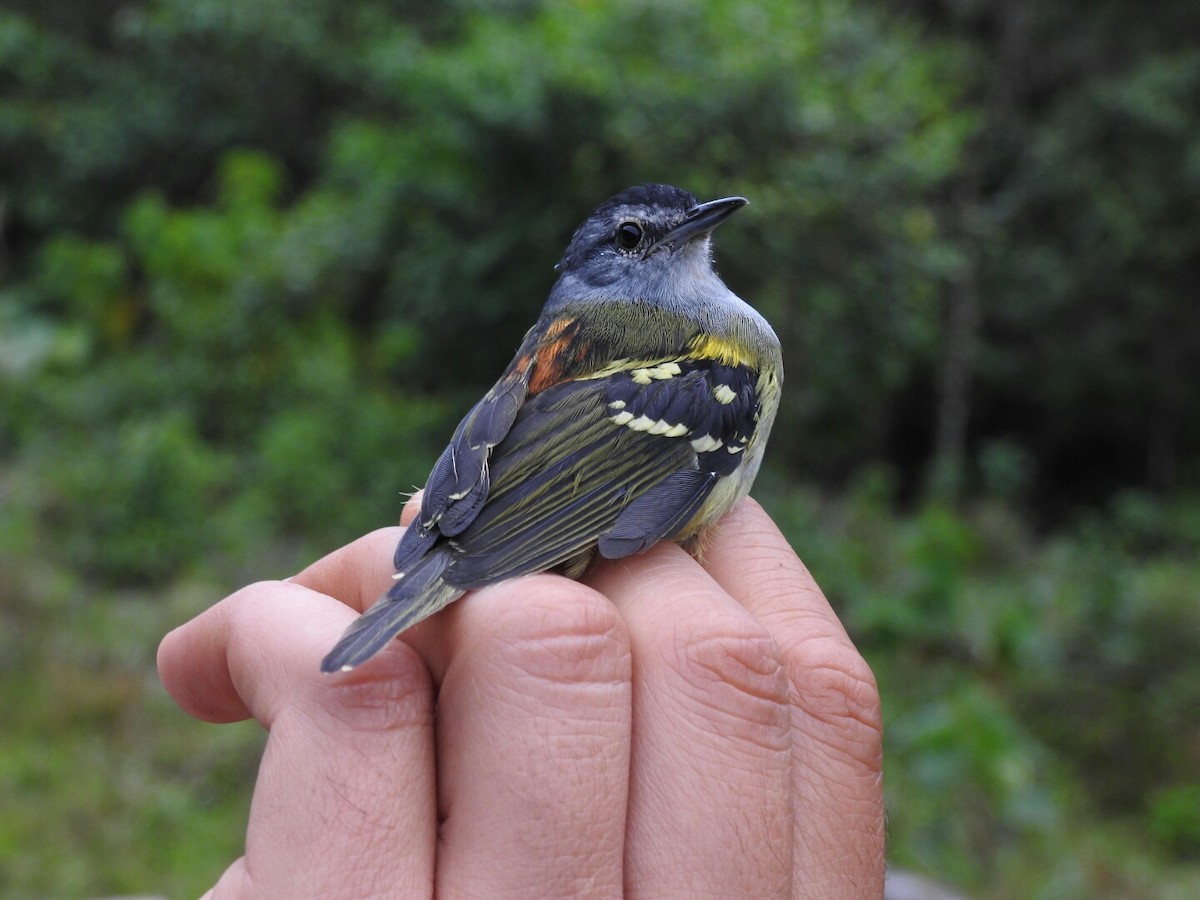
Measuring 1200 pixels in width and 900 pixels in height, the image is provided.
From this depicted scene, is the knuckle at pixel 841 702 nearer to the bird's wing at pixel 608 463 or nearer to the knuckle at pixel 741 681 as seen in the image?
the knuckle at pixel 741 681

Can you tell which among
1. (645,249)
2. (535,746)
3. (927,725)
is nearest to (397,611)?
(535,746)

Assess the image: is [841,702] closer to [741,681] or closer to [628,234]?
[741,681]

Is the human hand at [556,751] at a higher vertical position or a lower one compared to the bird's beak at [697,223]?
lower

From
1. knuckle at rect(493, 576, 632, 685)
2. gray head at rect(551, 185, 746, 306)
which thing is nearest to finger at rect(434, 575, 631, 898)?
knuckle at rect(493, 576, 632, 685)

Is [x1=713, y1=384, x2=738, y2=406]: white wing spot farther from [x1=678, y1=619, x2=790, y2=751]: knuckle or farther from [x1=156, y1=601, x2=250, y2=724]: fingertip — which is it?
[x1=156, y1=601, x2=250, y2=724]: fingertip

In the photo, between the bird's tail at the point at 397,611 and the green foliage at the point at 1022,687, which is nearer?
the bird's tail at the point at 397,611

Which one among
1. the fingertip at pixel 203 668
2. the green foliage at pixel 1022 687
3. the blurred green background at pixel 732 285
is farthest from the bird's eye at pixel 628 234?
the green foliage at pixel 1022 687
